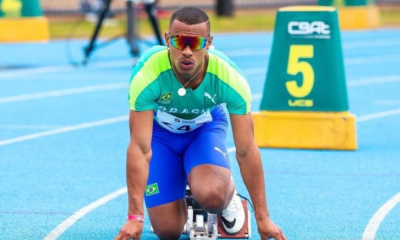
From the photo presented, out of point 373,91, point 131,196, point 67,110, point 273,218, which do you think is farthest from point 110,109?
point 131,196

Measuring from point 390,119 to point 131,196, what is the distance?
6757 millimetres

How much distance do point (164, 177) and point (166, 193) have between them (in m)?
0.11

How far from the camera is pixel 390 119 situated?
37.3 feet

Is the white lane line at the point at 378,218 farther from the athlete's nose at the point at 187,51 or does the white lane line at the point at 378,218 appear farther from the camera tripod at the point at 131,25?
the camera tripod at the point at 131,25

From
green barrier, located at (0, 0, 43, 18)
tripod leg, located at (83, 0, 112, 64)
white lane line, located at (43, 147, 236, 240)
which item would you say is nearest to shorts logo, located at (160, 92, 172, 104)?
white lane line, located at (43, 147, 236, 240)

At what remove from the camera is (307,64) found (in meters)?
9.59

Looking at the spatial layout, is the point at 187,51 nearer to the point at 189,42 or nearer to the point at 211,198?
the point at 189,42

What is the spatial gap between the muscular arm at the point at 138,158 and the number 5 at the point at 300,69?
4357 millimetres

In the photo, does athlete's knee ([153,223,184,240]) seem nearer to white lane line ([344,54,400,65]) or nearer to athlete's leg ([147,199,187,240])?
athlete's leg ([147,199,187,240])

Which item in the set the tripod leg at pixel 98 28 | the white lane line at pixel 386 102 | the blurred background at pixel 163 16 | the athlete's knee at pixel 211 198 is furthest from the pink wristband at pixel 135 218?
the blurred background at pixel 163 16

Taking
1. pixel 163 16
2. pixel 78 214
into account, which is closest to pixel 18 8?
pixel 163 16

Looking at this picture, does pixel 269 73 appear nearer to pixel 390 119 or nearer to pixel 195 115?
pixel 390 119

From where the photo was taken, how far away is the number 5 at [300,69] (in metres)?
9.55

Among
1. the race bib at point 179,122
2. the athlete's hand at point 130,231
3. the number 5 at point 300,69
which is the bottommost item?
the number 5 at point 300,69
